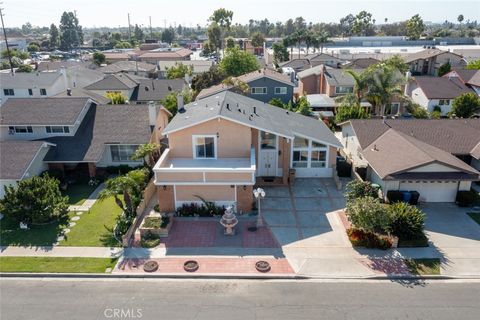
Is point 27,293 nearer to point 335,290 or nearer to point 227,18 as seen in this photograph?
point 335,290

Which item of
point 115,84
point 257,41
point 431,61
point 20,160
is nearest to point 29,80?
point 115,84

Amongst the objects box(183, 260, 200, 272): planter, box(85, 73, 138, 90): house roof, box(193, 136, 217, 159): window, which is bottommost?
box(183, 260, 200, 272): planter

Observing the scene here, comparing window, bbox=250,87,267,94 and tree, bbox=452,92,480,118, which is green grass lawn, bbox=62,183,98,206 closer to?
window, bbox=250,87,267,94

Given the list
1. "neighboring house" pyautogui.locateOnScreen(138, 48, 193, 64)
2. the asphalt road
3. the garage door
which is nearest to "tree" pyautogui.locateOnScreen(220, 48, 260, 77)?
"neighboring house" pyautogui.locateOnScreen(138, 48, 193, 64)

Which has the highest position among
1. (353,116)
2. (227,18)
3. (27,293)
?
(227,18)

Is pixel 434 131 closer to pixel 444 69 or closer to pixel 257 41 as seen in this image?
pixel 444 69

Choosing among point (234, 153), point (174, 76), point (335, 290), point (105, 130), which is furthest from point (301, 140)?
point (174, 76)

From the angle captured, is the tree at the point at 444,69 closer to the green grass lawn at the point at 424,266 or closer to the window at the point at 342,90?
the window at the point at 342,90
